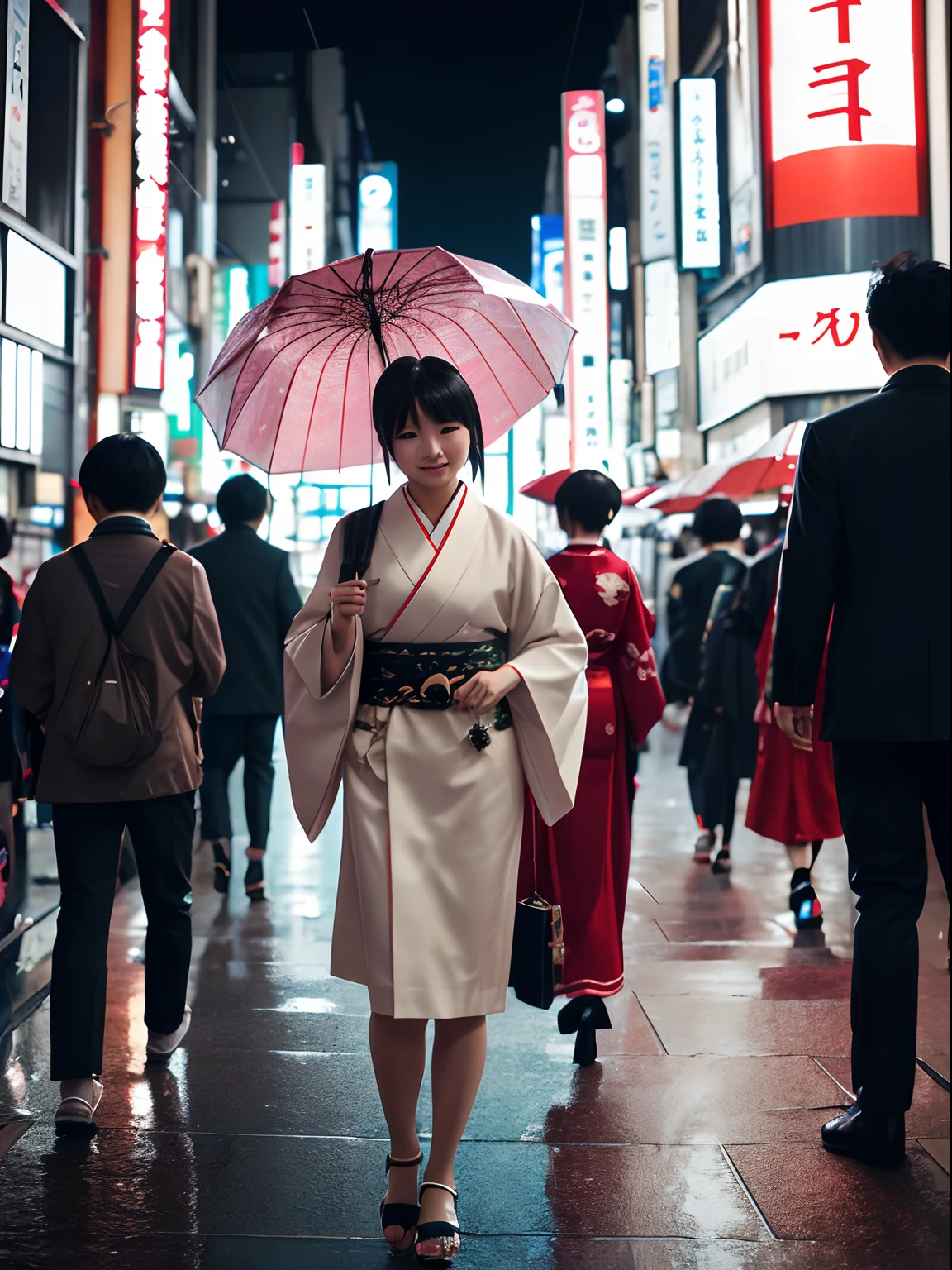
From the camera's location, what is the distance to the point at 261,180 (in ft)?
66.5

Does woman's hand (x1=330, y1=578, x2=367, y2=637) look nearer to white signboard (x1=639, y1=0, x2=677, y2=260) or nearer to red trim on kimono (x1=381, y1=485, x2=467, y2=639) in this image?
red trim on kimono (x1=381, y1=485, x2=467, y2=639)

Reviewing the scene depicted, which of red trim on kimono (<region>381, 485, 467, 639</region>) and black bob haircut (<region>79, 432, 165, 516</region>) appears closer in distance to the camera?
red trim on kimono (<region>381, 485, 467, 639</region>)

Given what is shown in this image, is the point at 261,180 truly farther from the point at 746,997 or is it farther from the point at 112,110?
the point at 746,997

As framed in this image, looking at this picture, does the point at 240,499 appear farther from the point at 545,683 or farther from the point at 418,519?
the point at 545,683

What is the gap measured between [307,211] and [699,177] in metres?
6.78

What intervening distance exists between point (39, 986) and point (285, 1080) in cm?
137

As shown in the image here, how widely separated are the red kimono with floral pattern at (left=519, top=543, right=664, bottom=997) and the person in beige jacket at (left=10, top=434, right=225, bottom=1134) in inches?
45.0

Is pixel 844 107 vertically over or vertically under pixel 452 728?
over

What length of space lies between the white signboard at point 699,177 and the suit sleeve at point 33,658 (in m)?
12.1

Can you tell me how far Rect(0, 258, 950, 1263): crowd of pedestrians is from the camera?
276cm

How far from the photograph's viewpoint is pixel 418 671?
2.78m

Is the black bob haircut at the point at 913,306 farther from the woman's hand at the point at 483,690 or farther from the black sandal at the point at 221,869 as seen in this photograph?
the black sandal at the point at 221,869

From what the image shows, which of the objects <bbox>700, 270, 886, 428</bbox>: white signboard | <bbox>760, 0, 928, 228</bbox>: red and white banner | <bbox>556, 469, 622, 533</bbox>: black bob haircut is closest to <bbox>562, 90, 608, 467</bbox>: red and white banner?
<bbox>700, 270, 886, 428</bbox>: white signboard

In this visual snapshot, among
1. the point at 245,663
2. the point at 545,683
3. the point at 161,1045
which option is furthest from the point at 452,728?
the point at 245,663
